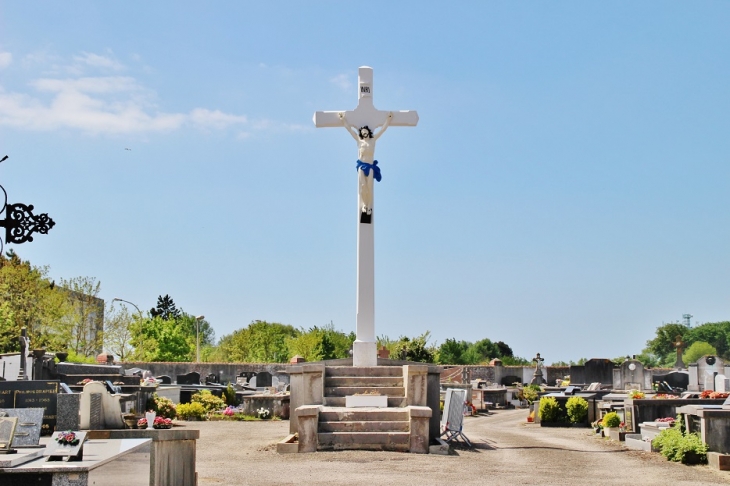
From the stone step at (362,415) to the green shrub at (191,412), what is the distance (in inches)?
351

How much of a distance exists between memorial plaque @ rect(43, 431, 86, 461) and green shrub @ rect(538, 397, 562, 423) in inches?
674

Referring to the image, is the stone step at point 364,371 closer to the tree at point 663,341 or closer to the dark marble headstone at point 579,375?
the dark marble headstone at point 579,375

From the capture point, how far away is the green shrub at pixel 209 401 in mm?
26094

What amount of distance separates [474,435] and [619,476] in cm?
742

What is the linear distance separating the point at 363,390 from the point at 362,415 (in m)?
1.61

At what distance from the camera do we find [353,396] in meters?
17.2

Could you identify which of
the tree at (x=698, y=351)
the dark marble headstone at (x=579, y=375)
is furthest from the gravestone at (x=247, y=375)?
the tree at (x=698, y=351)

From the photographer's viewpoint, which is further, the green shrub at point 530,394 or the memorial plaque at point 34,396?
the green shrub at point 530,394

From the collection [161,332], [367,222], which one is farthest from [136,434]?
[161,332]

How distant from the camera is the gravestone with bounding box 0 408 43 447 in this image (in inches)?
369

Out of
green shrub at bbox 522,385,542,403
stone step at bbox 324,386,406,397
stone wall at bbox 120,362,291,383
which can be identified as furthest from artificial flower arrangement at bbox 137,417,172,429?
stone wall at bbox 120,362,291,383

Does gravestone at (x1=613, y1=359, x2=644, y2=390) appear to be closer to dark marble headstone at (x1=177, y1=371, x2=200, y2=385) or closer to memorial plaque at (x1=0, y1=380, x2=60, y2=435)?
dark marble headstone at (x1=177, y1=371, x2=200, y2=385)

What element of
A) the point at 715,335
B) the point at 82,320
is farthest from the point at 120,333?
the point at 715,335

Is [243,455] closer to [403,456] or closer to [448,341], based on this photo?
[403,456]
